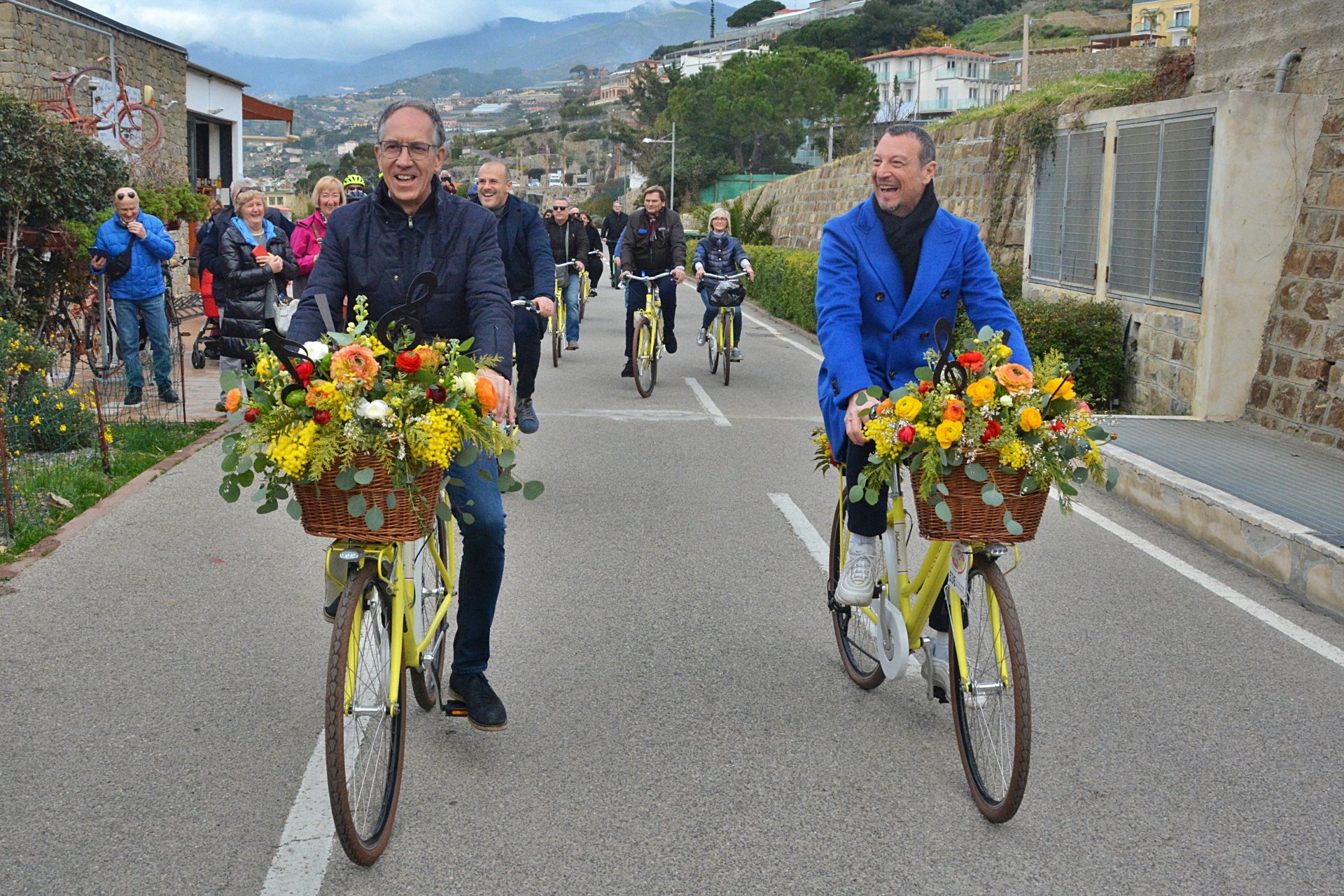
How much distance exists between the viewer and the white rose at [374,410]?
11.2 feet

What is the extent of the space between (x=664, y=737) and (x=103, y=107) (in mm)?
22003

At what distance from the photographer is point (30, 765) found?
14.2 feet

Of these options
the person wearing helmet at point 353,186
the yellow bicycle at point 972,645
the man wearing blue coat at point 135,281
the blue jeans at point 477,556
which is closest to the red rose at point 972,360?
the yellow bicycle at point 972,645

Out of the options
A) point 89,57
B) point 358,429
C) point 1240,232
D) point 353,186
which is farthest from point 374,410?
point 89,57

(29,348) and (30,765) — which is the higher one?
(29,348)

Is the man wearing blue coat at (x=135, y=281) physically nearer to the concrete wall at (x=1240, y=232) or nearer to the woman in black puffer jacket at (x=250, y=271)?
the woman in black puffer jacket at (x=250, y=271)

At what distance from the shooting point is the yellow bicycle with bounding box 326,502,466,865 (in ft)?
11.4

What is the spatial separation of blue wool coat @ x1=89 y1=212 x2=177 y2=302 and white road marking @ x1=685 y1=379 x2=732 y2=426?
5.21m

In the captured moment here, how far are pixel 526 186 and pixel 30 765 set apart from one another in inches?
6019

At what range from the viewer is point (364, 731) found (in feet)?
12.1

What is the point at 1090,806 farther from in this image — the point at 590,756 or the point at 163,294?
the point at 163,294

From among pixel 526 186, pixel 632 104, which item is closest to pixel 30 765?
pixel 632 104

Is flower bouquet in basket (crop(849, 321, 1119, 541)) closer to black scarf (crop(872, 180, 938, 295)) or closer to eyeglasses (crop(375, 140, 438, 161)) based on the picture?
black scarf (crop(872, 180, 938, 295))

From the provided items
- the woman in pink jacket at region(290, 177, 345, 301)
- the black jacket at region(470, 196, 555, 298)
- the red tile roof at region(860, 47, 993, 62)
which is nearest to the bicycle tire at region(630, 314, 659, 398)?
the woman in pink jacket at region(290, 177, 345, 301)
